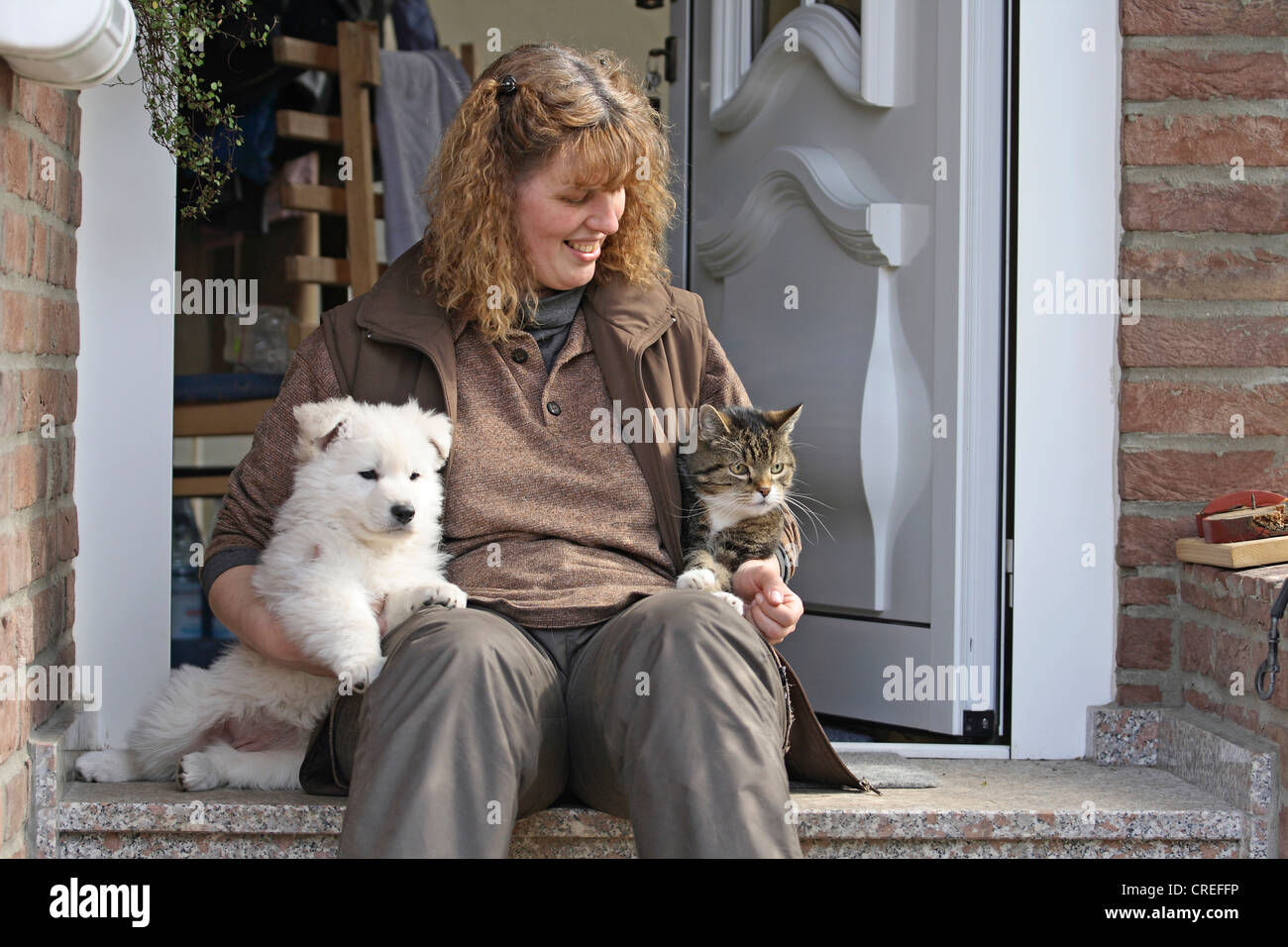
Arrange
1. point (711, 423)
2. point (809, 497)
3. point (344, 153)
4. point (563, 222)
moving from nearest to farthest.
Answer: point (563, 222)
point (711, 423)
point (809, 497)
point (344, 153)

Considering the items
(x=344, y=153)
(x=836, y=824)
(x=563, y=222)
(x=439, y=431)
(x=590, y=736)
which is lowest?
(x=836, y=824)

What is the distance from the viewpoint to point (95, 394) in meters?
2.42

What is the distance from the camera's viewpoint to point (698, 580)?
85.0 inches

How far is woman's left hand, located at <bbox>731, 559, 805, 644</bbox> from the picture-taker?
2061 mm

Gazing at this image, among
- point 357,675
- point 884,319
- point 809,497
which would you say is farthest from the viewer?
point 809,497

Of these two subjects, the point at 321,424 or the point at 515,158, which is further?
the point at 515,158

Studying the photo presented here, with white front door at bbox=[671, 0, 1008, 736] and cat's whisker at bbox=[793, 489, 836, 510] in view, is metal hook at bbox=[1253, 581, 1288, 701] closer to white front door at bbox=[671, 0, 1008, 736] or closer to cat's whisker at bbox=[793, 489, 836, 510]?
white front door at bbox=[671, 0, 1008, 736]

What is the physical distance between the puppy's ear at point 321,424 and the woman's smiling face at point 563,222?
47 cm

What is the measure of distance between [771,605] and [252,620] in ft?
2.93

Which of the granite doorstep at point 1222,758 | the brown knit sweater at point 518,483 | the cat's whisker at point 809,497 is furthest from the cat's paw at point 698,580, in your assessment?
the granite doorstep at point 1222,758

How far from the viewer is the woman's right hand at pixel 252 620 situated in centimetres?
201

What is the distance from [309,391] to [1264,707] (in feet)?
6.11

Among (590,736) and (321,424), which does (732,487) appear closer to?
(590,736)

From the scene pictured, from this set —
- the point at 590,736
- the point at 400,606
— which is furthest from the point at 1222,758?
the point at 400,606
